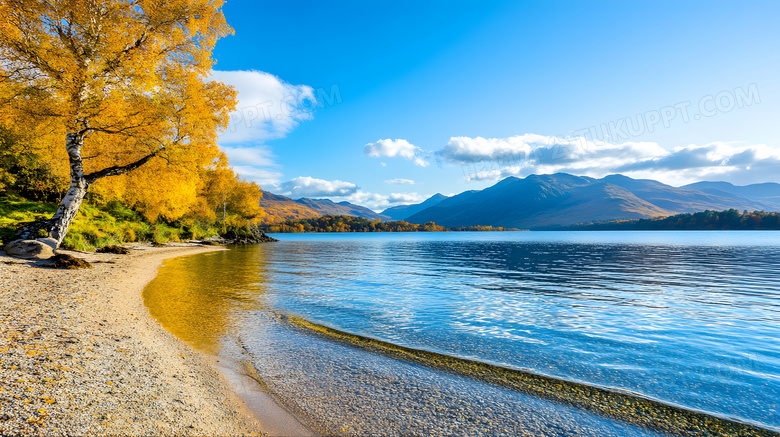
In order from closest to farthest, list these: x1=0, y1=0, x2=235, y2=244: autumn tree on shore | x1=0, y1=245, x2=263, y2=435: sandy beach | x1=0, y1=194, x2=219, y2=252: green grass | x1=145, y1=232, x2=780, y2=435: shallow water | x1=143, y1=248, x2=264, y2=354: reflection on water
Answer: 1. x1=0, y1=245, x2=263, y2=435: sandy beach
2. x1=145, y1=232, x2=780, y2=435: shallow water
3. x1=143, y1=248, x2=264, y2=354: reflection on water
4. x1=0, y1=0, x2=235, y2=244: autumn tree on shore
5. x1=0, y1=194, x2=219, y2=252: green grass

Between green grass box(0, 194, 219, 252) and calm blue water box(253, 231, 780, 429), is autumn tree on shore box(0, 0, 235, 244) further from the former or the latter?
calm blue water box(253, 231, 780, 429)

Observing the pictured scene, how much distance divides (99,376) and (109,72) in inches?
783

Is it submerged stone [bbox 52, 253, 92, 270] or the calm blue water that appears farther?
submerged stone [bbox 52, 253, 92, 270]

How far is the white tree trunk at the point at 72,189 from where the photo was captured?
64.3 ft

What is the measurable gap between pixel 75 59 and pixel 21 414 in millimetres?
21553

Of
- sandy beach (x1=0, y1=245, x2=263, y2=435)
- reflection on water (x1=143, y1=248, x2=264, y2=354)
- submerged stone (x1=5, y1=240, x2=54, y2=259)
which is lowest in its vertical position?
reflection on water (x1=143, y1=248, x2=264, y2=354)

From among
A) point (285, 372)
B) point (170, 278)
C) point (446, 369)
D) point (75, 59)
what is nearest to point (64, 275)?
point (170, 278)

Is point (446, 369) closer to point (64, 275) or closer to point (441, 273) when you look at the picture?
point (64, 275)

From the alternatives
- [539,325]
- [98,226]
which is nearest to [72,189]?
[98,226]

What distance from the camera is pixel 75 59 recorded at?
18.2 m

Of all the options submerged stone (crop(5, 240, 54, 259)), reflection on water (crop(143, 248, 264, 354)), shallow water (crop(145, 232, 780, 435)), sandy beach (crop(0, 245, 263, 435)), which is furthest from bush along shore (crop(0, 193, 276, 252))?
sandy beach (crop(0, 245, 263, 435))

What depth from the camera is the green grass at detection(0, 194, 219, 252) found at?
88.7 ft

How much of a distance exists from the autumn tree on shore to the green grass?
927 cm

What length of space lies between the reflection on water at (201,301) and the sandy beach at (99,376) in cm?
93
